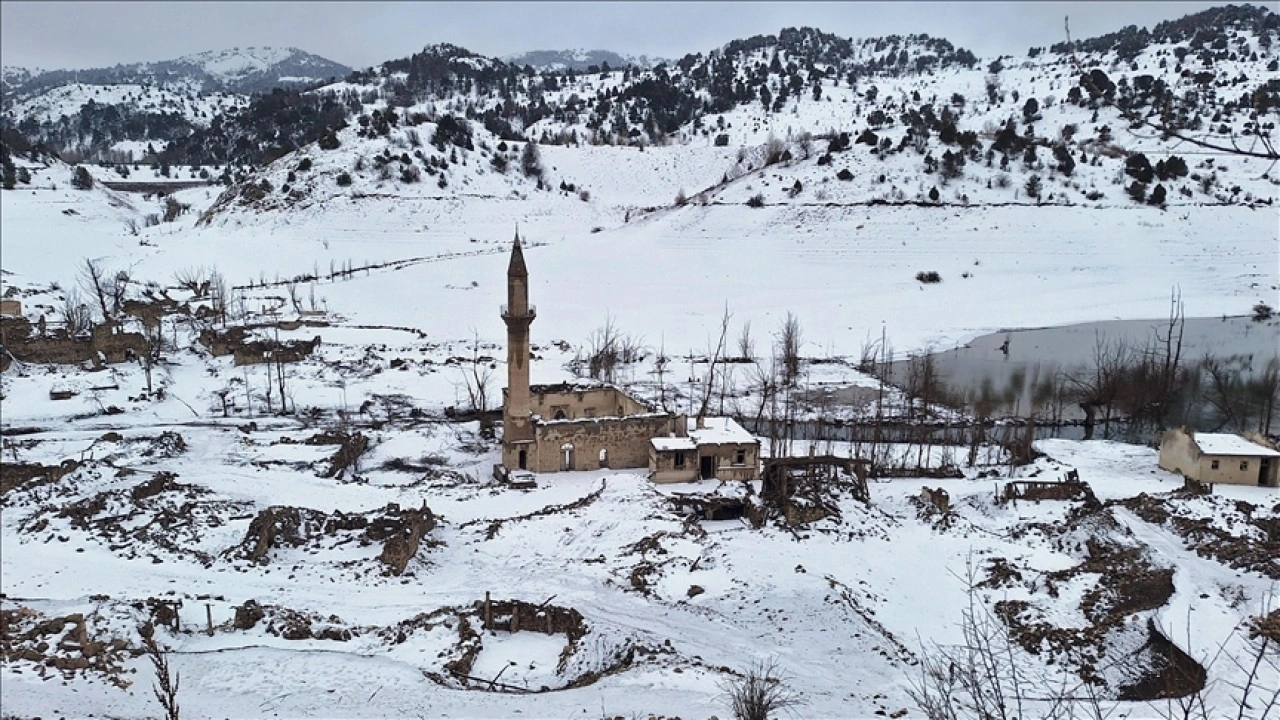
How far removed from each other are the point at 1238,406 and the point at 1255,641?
20.0 m

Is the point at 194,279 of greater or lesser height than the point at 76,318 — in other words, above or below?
above

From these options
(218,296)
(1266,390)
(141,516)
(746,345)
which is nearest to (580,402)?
(141,516)

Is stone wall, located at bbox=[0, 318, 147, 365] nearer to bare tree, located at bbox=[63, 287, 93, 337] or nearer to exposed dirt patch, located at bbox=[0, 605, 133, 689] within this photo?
bare tree, located at bbox=[63, 287, 93, 337]

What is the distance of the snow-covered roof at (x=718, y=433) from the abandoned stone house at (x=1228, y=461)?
1149cm

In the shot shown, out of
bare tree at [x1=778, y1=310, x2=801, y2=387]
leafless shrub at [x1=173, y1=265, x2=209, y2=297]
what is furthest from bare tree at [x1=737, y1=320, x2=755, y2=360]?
leafless shrub at [x1=173, y1=265, x2=209, y2=297]

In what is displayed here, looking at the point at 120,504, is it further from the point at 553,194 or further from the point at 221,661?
the point at 553,194

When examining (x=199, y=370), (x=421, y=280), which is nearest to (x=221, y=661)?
(x=199, y=370)

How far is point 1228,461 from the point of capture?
2144cm

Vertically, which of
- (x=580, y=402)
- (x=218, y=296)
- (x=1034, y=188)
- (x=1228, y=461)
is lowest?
(x=1228, y=461)

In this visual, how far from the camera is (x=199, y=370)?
1277 inches

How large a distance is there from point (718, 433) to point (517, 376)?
220 inches

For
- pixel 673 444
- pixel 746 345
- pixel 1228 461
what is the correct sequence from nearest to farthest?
pixel 673 444 < pixel 1228 461 < pixel 746 345

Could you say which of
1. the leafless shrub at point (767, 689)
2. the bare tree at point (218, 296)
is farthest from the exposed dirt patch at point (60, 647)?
the bare tree at point (218, 296)

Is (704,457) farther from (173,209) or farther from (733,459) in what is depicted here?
(173,209)
